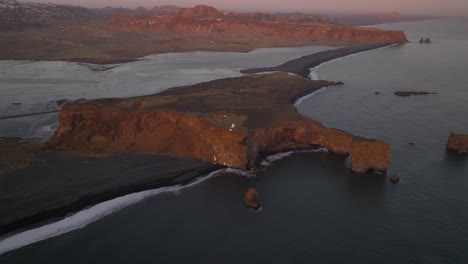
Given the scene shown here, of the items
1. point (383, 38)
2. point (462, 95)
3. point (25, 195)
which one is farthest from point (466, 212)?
point (383, 38)

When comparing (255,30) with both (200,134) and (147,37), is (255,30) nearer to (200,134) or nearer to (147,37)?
(147,37)

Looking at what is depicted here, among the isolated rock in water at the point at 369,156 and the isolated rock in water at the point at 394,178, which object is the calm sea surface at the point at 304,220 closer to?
the isolated rock in water at the point at 394,178

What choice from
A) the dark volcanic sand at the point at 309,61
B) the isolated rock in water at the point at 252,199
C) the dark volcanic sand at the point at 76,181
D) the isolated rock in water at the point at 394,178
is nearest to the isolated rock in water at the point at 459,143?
the isolated rock in water at the point at 394,178

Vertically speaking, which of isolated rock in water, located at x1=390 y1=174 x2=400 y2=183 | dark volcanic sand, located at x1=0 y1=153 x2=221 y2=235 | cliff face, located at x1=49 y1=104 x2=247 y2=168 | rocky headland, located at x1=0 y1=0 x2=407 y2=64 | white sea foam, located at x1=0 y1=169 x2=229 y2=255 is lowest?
white sea foam, located at x1=0 y1=169 x2=229 y2=255

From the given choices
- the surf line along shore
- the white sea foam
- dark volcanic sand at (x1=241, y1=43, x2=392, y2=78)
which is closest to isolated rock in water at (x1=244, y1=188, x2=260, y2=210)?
the white sea foam

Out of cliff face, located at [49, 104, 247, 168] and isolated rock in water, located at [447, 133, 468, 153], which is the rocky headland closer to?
cliff face, located at [49, 104, 247, 168]

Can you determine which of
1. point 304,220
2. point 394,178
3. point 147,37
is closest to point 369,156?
point 394,178
